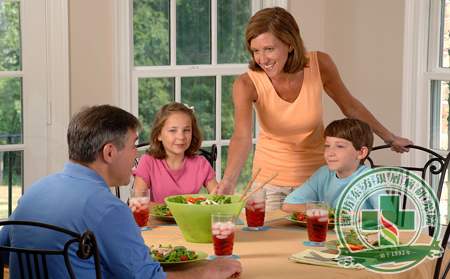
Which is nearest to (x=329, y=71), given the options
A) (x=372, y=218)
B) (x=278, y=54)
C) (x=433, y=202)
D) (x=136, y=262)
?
(x=278, y=54)

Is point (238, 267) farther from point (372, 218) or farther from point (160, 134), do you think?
point (160, 134)

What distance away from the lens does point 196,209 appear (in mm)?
1788

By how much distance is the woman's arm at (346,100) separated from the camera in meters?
2.56

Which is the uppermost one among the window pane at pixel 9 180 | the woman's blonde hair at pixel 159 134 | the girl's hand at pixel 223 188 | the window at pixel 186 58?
the window at pixel 186 58

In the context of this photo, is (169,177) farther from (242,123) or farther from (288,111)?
(288,111)

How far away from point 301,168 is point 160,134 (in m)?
0.77

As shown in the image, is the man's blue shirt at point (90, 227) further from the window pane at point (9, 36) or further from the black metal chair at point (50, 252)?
the window pane at point (9, 36)

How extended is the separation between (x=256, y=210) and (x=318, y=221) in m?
0.30

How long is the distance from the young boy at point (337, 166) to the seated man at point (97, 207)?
908 millimetres

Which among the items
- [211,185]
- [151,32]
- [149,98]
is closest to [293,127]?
[211,185]

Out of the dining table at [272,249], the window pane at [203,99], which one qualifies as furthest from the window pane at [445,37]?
the dining table at [272,249]

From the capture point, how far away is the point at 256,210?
200 centimetres

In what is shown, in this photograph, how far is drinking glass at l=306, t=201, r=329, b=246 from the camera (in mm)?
1781

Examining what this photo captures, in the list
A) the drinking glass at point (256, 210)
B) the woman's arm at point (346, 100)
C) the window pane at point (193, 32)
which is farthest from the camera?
the window pane at point (193, 32)
